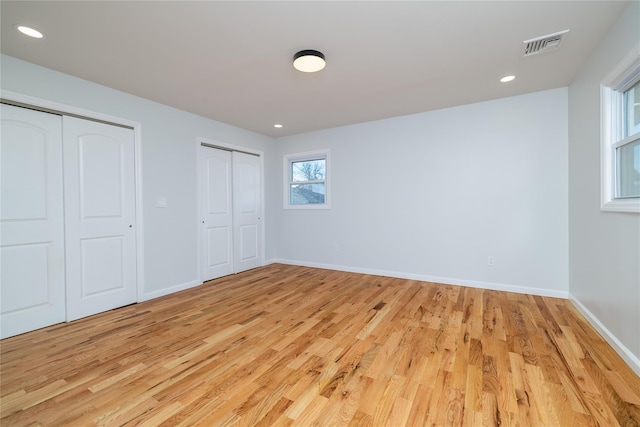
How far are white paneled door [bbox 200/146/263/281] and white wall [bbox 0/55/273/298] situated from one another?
9.5 inches

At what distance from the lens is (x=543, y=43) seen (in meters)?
2.24

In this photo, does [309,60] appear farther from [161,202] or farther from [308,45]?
[161,202]

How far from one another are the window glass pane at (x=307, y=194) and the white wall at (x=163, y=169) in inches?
71.5

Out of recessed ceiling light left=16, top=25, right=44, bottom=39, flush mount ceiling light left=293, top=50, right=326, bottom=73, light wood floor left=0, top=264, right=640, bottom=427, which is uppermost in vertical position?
recessed ceiling light left=16, top=25, right=44, bottom=39

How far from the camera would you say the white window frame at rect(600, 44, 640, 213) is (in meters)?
2.05

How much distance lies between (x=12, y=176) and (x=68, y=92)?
1.02 meters

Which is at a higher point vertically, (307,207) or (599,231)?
(307,207)

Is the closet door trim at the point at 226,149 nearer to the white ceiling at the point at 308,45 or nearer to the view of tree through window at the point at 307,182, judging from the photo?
the view of tree through window at the point at 307,182

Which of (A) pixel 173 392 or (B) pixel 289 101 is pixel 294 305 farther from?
(B) pixel 289 101

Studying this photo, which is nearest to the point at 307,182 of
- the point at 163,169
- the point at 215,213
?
the point at 215,213

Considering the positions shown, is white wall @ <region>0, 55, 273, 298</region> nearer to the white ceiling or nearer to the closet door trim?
the closet door trim

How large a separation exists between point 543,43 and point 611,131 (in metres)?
0.98

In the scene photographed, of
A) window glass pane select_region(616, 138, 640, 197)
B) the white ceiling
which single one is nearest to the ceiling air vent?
the white ceiling

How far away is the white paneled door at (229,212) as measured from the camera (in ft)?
13.6
